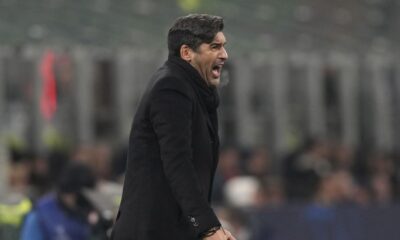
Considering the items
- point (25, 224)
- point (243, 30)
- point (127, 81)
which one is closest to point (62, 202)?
point (25, 224)

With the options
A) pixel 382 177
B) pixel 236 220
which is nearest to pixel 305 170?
pixel 382 177

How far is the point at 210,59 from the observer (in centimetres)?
711

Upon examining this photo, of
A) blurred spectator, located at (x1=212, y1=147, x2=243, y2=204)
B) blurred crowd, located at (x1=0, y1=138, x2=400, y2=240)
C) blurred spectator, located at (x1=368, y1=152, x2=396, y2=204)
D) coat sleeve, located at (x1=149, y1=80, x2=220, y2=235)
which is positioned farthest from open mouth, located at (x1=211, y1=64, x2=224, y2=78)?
blurred spectator, located at (x1=368, y1=152, x2=396, y2=204)

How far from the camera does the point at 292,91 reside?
2400 cm

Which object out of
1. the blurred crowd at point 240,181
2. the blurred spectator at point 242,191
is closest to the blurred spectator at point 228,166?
the blurred crowd at point 240,181

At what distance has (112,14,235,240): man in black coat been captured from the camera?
691 cm

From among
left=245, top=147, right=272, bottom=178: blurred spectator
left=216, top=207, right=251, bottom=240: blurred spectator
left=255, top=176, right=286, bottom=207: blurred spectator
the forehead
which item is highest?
the forehead

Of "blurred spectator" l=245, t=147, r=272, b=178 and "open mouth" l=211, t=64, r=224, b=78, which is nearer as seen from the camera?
"open mouth" l=211, t=64, r=224, b=78

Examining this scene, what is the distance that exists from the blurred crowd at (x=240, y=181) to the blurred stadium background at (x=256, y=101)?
0.03 metres

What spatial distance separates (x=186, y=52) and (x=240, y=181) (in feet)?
36.0

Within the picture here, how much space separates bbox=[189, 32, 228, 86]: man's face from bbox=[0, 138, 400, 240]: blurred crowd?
3785mm

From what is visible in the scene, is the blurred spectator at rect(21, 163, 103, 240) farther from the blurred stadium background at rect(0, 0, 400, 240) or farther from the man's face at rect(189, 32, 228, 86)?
the man's face at rect(189, 32, 228, 86)

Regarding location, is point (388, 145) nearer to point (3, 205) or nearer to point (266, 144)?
point (266, 144)

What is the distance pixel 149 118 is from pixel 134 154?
18 cm
